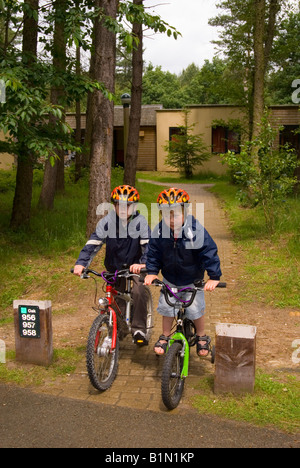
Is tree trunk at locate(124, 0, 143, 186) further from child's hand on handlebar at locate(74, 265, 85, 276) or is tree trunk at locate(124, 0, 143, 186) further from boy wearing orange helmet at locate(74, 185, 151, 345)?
child's hand on handlebar at locate(74, 265, 85, 276)

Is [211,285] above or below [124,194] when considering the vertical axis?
below

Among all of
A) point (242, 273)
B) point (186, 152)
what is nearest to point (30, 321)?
point (242, 273)

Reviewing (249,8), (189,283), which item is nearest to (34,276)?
(189,283)

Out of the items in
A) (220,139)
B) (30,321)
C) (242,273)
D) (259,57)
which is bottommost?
(242,273)

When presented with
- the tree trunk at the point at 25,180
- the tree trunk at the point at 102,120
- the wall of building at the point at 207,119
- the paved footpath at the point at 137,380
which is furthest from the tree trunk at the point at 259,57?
the wall of building at the point at 207,119

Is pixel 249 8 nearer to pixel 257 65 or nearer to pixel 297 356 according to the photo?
pixel 257 65

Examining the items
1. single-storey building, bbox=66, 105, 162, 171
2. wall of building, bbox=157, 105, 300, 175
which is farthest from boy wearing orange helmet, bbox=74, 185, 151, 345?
single-storey building, bbox=66, 105, 162, 171

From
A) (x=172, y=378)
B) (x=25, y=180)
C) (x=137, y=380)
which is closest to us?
(x=172, y=378)

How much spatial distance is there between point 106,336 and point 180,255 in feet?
3.58

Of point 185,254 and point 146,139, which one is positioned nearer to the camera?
point 185,254

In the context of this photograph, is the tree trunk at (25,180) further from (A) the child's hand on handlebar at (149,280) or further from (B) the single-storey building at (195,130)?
Answer: (B) the single-storey building at (195,130)

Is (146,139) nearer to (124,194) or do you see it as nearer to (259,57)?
(259,57)

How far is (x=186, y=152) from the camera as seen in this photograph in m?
28.0

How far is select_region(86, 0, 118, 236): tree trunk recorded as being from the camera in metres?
9.51
